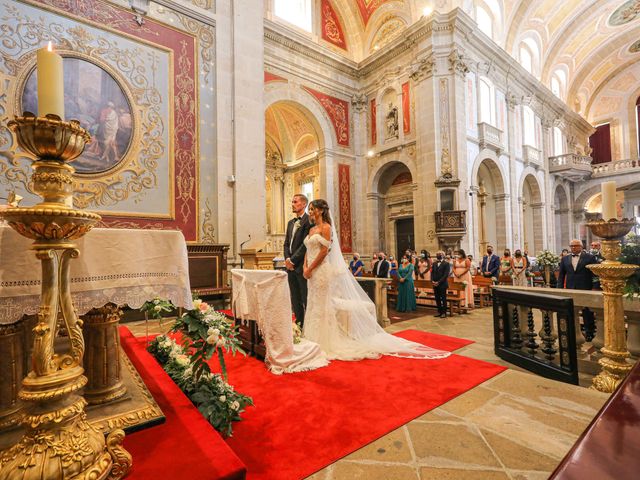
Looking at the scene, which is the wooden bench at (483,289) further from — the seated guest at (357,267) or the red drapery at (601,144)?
the red drapery at (601,144)

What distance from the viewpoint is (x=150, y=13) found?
6.62 m

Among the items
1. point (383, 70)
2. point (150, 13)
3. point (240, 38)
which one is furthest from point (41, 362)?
point (383, 70)

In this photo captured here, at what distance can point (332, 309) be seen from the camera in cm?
379

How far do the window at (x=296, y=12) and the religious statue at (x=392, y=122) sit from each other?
14.2 feet

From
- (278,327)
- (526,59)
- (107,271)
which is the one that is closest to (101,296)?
(107,271)

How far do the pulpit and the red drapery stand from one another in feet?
85.7

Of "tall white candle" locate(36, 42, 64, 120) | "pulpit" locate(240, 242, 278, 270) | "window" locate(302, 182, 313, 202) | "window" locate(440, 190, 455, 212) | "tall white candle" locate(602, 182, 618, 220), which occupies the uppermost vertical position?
"window" locate(302, 182, 313, 202)

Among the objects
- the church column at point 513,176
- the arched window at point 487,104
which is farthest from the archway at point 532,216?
the arched window at point 487,104

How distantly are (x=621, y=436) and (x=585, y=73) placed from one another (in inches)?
1041

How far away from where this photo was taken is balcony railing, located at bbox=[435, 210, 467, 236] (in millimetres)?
10383

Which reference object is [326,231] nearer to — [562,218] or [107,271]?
[107,271]

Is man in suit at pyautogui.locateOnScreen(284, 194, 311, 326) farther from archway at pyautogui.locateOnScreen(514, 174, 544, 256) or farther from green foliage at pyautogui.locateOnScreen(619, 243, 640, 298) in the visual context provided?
archway at pyautogui.locateOnScreen(514, 174, 544, 256)

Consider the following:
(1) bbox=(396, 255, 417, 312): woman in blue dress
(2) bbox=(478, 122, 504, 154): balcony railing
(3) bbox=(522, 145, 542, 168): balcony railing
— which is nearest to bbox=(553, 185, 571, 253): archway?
(3) bbox=(522, 145, 542, 168): balcony railing

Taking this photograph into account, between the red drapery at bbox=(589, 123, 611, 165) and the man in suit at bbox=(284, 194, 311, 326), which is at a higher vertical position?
the red drapery at bbox=(589, 123, 611, 165)
